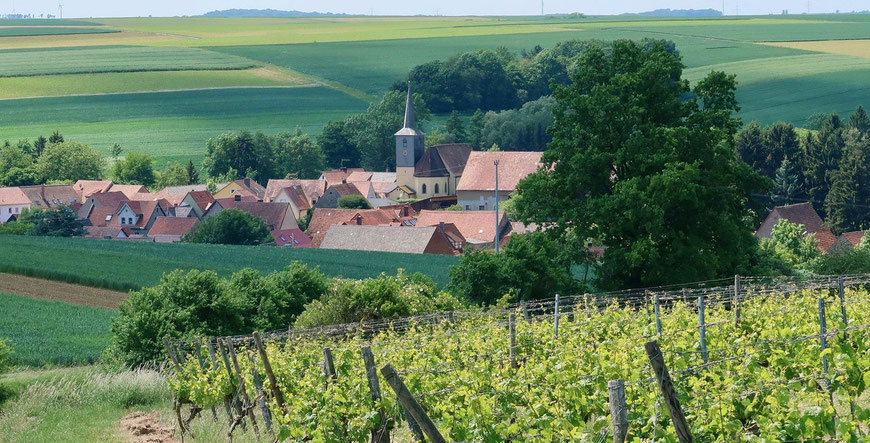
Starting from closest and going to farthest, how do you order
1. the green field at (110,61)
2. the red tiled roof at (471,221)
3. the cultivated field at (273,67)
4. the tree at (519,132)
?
1. the red tiled roof at (471,221)
2. the tree at (519,132)
3. the cultivated field at (273,67)
4. the green field at (110,61)

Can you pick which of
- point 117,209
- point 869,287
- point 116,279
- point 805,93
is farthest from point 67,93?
point 869,287

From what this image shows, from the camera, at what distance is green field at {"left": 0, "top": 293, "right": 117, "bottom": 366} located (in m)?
25.1

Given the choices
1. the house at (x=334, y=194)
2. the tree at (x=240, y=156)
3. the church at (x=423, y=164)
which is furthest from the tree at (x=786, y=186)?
the tree at (x=240, y=156)

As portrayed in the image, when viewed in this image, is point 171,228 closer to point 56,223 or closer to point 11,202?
point 56,223

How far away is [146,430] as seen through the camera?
15930 mm

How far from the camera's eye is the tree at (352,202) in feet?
295

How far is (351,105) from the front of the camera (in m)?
133

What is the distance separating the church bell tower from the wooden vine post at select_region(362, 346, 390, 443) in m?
94.3

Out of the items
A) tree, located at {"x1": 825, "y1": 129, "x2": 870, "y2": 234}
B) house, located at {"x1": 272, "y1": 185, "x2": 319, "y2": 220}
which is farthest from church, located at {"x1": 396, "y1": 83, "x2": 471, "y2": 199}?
tree, located at {"x1": 825, "y1": 129, "x2": 870, "y2": 234}

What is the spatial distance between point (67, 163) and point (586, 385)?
97.7 m

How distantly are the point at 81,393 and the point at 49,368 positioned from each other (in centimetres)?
513

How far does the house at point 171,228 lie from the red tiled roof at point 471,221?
1402 cm

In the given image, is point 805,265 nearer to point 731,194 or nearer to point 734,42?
point 731,194

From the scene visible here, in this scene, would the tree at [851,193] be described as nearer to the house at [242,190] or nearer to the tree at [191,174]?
the house at [242,190]
